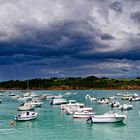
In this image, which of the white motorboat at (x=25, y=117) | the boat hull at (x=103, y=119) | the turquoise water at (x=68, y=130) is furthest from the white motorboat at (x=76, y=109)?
the boat hull at (x=103, y=119)

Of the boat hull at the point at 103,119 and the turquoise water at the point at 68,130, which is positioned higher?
the boat hull at the point at 103,119

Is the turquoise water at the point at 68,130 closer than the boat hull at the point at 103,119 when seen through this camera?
Yes

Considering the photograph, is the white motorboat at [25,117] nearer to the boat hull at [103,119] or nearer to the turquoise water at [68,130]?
the turquoise water at [68,130]

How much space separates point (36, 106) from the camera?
391ft

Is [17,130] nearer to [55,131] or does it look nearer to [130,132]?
[55,131]

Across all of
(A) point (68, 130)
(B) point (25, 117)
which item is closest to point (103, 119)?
(A) point (68, 130)

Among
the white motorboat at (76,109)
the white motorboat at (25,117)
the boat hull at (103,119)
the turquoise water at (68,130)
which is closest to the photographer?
the turquoise water at (68,130)

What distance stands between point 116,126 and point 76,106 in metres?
29.4

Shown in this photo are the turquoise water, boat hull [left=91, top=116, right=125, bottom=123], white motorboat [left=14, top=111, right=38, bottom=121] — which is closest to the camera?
the turquoise water

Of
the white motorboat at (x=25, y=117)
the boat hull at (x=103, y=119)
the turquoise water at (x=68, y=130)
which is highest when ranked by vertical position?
the white motorboat at (x=25, y=117)

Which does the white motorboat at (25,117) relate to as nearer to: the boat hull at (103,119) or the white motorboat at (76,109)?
the boat hull at (103,119)

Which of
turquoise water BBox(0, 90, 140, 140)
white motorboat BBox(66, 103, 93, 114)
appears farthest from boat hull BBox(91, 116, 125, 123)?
white motorboat BBox(66, 103, 93, 114)

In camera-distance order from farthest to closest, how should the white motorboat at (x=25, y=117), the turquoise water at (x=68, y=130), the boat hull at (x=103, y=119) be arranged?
the white motorboat at (x=25, y=117)
the boat hull at (x=103, y=119)
the turquoise water at (x=68, y=130)

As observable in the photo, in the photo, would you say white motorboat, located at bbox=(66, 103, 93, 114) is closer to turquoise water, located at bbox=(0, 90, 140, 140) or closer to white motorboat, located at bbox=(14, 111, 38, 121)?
turquoise water, located at bbox=(0, 90, 140, 140)
